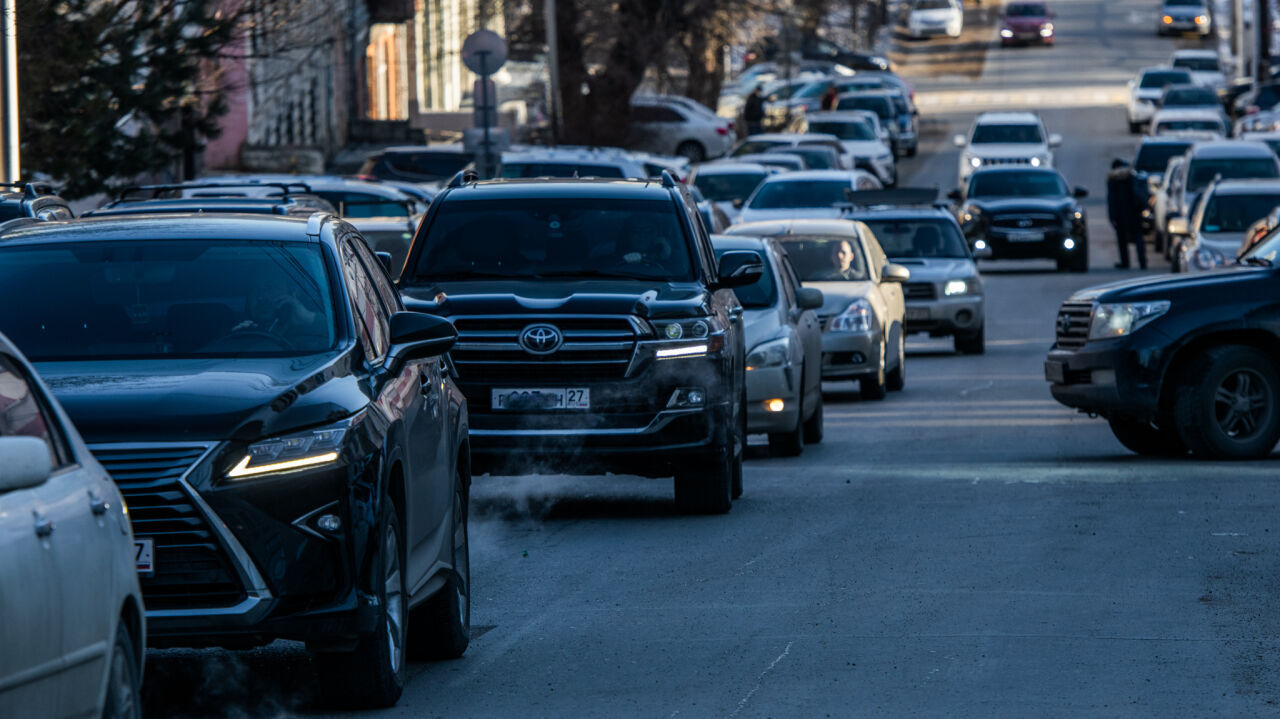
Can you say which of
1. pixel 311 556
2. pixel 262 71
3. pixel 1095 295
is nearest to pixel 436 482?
pixel 311 556

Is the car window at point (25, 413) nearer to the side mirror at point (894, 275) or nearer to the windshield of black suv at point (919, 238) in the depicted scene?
the side mirror at point (894, 275)

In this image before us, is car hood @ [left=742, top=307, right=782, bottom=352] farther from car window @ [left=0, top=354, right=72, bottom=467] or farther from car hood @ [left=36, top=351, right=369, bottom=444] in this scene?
car window @ [left=0, top=354, right=72, bottom=467]

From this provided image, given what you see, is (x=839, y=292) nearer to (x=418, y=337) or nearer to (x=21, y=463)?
(x=418, y=337)

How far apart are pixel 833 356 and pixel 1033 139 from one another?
30.0 meters

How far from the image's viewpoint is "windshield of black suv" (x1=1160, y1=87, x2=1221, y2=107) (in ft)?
204

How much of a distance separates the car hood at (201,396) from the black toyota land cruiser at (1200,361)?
29.3 ft

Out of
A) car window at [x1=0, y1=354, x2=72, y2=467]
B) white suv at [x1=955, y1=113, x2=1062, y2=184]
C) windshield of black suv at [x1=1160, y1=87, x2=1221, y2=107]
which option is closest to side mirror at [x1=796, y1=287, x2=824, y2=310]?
car window at [x1=0, y1=354, x2=72, y2=467]

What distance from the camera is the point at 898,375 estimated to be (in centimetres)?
2206

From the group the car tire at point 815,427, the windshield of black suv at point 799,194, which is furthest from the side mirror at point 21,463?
the windshield of black suv at point 799,194

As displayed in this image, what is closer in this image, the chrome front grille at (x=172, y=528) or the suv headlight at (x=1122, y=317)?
the chrome front grille at (x=172, y=528)

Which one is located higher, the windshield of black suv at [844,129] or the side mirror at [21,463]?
the windshield of black suv at [844,129]

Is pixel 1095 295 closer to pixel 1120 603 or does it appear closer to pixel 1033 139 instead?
pixel 1120 603

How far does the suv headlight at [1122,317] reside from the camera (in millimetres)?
15727

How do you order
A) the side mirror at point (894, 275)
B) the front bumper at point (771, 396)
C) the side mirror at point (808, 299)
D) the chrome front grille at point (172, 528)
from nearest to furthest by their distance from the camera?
the chrome front grille at point (172, 528), the front bumper at point (771, 396), the side mirror at point (808, 299), the side mirror at point (894, 275)
